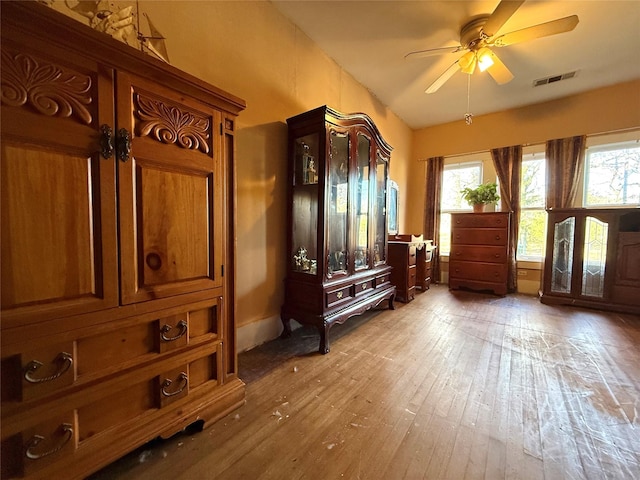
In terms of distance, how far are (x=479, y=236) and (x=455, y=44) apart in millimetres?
2622

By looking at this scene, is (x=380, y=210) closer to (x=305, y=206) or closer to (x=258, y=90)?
Result: (x=305, y=206)

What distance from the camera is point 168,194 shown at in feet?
3.71

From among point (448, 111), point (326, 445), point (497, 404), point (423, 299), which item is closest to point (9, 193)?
point (326, 445)

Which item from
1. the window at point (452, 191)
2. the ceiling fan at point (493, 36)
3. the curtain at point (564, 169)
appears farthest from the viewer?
the window at point (452, 191)

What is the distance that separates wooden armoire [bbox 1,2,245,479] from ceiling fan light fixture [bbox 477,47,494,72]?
2.55m

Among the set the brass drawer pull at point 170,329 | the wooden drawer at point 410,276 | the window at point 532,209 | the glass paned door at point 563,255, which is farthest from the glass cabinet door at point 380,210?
the window at point 532,209

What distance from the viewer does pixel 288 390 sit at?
1.60 metres

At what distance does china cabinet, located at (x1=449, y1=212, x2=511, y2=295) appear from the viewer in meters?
3.85

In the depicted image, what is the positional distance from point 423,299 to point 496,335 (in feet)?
4.22

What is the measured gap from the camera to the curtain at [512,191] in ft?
13.5

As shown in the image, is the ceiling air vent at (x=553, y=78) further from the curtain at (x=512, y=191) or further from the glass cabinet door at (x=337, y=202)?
the glass cabinet door at (x=337, y=202)

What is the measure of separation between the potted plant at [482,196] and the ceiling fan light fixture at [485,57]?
1.97 m

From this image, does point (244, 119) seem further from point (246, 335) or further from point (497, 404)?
point (497, 404)

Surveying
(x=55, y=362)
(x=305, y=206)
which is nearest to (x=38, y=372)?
(x=55, y=362)
